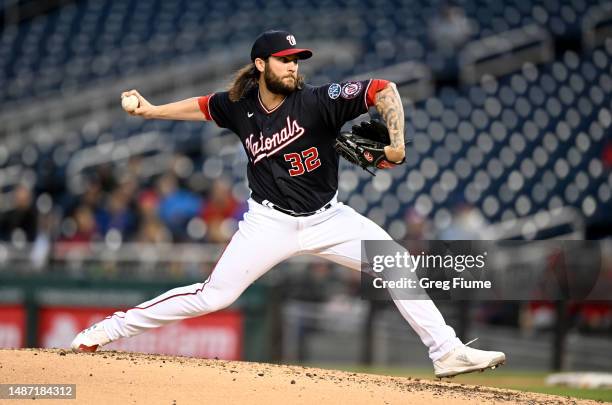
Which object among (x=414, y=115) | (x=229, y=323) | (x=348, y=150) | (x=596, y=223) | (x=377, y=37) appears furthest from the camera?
(x=377, y=37)

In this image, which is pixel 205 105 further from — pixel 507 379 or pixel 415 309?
pixel 507 379

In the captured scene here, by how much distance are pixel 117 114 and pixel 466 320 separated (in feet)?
19.1

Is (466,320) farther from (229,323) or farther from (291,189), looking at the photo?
(291,189)

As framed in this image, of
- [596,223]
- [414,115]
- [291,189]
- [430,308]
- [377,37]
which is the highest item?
[377,37]

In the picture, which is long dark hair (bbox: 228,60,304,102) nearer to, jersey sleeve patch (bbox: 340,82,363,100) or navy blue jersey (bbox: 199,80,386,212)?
navy blue jersey (bbox: 199,80,386,212)

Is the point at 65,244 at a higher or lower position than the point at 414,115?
lower

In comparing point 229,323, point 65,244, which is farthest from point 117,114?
point 229,323

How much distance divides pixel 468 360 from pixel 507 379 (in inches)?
200

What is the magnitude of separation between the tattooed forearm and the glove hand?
0.01 m

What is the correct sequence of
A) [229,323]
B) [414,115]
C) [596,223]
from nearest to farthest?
[229,323] < [596,223] < [414,115]

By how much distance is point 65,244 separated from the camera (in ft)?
36.5

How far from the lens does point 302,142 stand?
5.41m

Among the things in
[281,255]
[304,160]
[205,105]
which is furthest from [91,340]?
[304,160]

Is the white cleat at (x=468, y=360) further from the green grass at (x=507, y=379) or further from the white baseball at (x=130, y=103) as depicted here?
the green grass at (x=507, y=379)
